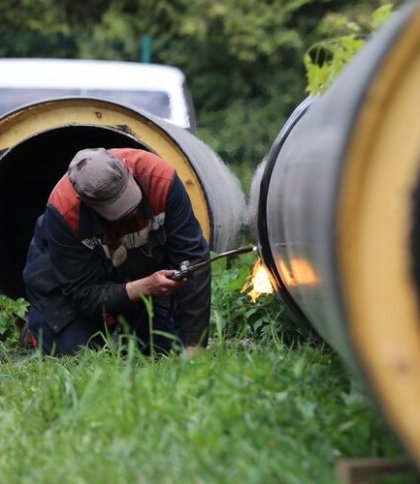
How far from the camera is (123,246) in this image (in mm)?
5547

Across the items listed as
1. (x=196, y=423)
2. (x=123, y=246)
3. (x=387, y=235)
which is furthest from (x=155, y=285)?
(x=387, y=235)

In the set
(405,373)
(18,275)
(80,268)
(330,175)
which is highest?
(330,175)

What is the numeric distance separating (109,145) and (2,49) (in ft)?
34.6

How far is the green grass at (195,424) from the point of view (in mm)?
3035

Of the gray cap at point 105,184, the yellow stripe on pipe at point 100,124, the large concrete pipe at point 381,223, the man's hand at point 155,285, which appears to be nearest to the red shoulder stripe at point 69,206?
the gray cap at point 105,184

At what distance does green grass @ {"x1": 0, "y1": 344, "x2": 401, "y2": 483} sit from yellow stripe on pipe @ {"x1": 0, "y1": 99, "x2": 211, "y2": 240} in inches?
97.6

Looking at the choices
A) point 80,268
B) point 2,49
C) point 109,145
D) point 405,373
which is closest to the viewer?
point 405,373

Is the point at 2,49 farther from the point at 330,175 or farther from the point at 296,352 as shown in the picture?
the point at 330,175

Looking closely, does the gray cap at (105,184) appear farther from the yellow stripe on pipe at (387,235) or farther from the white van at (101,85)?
the white van at (101,85)

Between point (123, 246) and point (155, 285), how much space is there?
0.35 meters

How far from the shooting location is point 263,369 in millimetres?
3842

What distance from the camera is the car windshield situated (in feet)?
28.7

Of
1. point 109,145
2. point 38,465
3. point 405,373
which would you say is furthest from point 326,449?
point 109,145

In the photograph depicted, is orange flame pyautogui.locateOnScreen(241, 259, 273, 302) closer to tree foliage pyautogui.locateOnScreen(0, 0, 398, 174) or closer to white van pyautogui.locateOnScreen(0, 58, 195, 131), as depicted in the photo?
white van pyautogui.locateOnScreen(0, 58, 195, 131)
